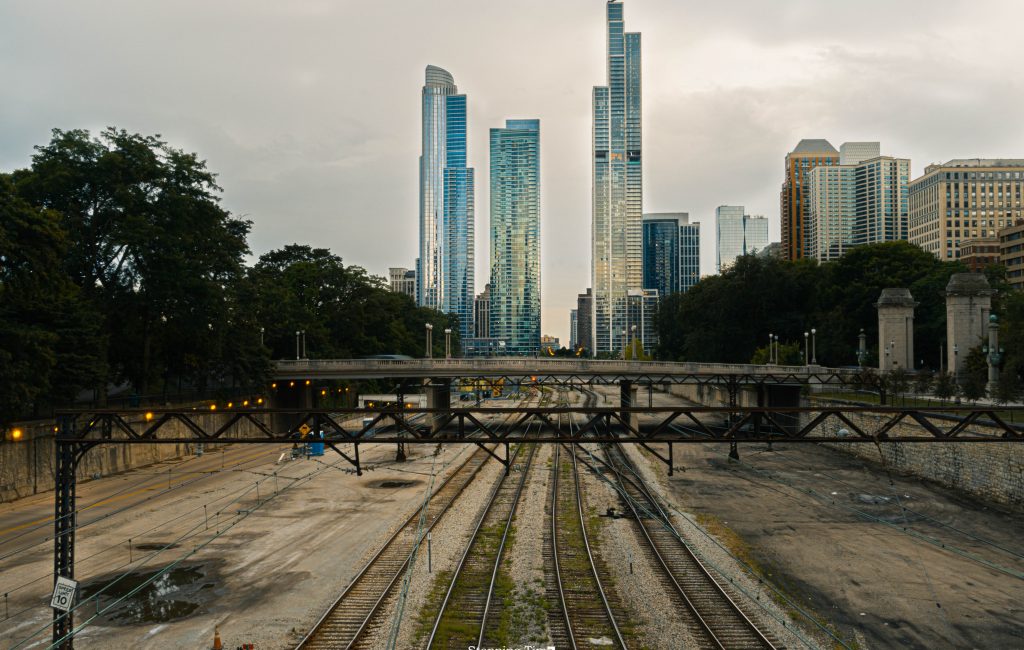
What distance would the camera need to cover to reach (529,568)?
25141 millimetres

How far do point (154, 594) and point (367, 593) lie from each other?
24.7 ft

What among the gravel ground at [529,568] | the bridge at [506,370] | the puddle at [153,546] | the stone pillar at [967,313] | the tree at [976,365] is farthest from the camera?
the stone pillar at [967,313]

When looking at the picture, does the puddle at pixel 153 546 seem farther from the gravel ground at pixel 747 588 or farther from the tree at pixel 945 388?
the tree at pixel 945 388

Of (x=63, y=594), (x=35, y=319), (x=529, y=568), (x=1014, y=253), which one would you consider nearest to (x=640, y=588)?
(x=529, y=568)

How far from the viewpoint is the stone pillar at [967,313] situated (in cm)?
6222

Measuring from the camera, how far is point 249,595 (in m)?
22.4

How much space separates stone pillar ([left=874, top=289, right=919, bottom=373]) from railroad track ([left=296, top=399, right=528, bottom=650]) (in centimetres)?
→ 6008

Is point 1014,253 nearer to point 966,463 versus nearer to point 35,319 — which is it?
point 966,463

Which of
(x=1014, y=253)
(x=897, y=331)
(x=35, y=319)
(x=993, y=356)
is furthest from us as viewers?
(x=1014, y=253)

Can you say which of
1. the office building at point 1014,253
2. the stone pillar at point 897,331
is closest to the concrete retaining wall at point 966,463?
the stone pillar at point 897,331

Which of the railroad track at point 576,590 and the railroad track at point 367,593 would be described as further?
the railroad track at point 576,590

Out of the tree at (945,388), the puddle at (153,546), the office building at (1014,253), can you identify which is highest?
the office building at (1014,253)

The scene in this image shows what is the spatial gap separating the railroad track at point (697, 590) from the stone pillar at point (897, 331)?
51.3 meters

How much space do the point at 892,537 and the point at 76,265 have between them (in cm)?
5240
